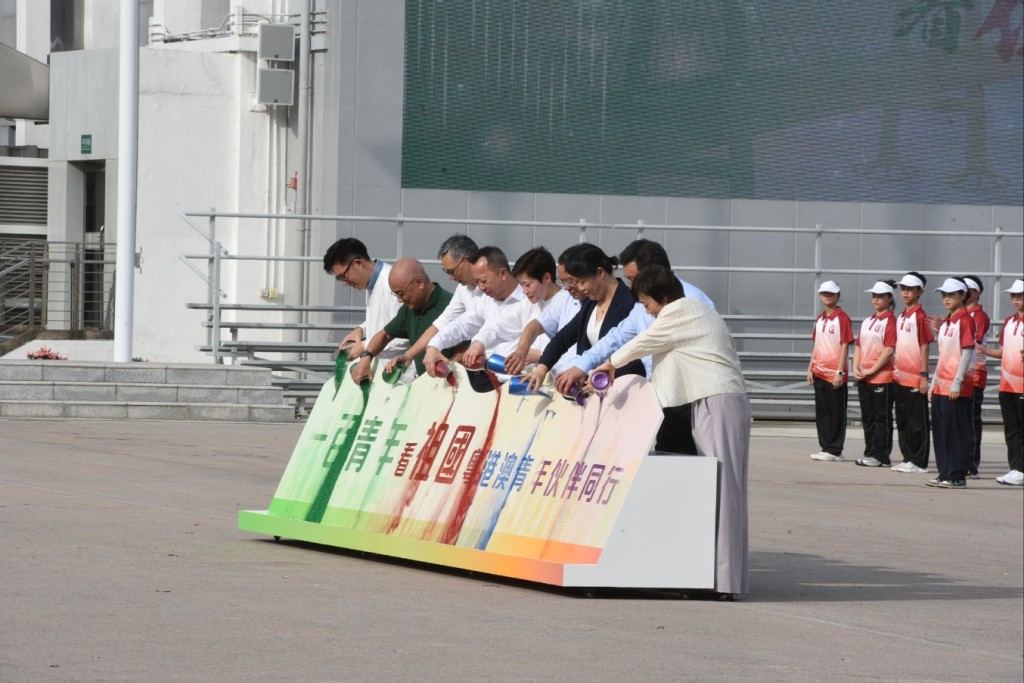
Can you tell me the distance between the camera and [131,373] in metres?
19.7

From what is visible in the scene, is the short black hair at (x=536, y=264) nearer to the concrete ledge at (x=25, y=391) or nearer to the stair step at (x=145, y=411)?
the stair step at (x=145, y=411)

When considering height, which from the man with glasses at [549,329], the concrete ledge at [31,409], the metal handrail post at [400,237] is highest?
the metal handrail post at [400,237]

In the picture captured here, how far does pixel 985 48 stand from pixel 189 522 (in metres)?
16.7

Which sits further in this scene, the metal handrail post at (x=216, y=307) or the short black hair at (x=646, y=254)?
the metal handrail post at (x=216, y=307)

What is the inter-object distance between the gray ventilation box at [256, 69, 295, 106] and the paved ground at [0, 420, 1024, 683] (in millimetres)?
13243

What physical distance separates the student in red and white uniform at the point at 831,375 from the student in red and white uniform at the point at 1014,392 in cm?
203

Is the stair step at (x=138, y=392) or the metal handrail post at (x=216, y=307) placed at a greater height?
the metal handrail post at (x=216, y=307)

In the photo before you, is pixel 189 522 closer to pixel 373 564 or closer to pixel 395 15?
pixel 373 564

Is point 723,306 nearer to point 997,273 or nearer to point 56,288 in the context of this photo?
point 997,273

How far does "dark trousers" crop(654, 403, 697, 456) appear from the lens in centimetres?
869

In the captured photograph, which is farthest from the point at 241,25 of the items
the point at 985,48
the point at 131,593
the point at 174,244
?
the point at 131,593

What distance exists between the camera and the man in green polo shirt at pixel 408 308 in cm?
1037

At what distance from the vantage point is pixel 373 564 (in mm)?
9312

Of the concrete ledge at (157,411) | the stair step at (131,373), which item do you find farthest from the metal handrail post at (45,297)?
the concrete ledge at (157,411)
